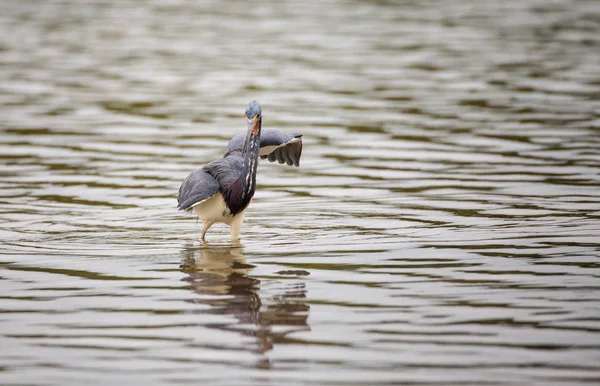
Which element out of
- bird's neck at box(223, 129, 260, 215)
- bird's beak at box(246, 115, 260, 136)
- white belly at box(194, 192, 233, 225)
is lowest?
white belly at box(194, 192, 233, 225)

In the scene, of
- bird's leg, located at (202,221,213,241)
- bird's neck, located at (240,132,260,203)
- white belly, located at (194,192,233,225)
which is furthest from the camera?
bird's leg, located at (202,221,213,241)

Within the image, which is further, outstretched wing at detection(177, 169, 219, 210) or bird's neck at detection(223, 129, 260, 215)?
bird's neck at detection(223, 129, 260, 215)

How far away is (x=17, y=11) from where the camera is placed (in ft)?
107

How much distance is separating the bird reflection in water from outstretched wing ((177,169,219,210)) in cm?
44

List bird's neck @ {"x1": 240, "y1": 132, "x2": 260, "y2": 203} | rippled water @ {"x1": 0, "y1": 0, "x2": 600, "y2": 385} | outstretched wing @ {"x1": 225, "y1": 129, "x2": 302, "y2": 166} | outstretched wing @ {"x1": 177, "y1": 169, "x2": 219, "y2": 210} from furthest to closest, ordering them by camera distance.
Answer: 1. outstretched wing @ {"x1": 225, "y1": 129, "x2": 302, "y2": 166}
2. bird's neck @ {"x1": 240, "y1": 132, "x2": 260, "y2": 203}
3. outstretched wing @ {"x1": 177, "y1": 169, "x2": 219, "y2": 210}
4. rippled water @ {"x1": 0, "y1": 0, "x2": 600, "y2": 385}

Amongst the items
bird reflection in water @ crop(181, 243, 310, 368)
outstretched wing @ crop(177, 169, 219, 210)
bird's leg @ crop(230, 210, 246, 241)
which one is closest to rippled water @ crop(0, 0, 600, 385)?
bird reflection in water @ crop(181, 243, 310, 368)

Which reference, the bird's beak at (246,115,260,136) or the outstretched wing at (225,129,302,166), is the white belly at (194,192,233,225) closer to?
the bird's beak at (246,115,260,136)

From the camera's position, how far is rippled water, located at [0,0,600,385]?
703 centimetres

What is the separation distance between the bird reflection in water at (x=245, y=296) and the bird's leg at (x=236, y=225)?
33cm

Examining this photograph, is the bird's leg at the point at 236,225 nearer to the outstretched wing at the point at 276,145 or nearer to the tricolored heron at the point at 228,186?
the tricolored heron at the point at 228,186

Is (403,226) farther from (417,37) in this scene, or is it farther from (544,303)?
(417,37)

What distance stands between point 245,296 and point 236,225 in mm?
2186

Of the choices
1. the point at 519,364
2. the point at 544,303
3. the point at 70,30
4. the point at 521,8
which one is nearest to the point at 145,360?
the point at 519,364

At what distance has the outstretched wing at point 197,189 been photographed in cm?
1021
